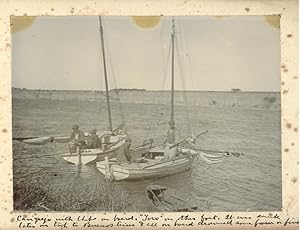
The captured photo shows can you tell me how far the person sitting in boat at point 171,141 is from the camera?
0.70 metres

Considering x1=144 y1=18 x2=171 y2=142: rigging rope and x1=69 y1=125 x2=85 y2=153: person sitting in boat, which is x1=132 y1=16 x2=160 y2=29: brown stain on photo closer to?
x1=144 y1=18 x2=171 y2=142: rigging rope

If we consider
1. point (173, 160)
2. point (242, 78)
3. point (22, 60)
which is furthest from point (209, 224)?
point (22, 60)

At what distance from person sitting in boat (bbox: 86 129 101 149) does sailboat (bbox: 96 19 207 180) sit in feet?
0.09

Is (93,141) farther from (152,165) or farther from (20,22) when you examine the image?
(20,22)

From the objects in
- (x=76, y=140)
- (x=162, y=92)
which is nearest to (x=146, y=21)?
(x=162, y=92)

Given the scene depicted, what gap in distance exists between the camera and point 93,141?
70cm

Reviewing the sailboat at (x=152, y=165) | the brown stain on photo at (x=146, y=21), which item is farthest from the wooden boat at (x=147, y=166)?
the brown stain on photo at (x=146, y=21)

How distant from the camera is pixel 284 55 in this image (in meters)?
0.70

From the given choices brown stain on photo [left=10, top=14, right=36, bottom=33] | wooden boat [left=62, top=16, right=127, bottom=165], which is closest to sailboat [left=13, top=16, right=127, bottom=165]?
wooden boat [left=62, top=16, right=127, bottom=165]

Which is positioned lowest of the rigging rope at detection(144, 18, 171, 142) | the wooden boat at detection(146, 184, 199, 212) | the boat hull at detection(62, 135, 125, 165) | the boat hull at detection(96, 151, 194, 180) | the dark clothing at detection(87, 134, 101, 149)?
the wooden boat at detection(146, 184, 199, 212)

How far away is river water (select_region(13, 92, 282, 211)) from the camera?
695 mm

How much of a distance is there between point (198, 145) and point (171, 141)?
0.04 m

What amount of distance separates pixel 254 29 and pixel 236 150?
19cm

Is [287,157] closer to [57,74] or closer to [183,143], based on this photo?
[183,143]
